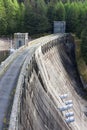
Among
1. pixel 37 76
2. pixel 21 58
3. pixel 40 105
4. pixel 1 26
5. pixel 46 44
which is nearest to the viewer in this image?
pixel 40 105

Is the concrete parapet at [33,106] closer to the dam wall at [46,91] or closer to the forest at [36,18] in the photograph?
the dam wall at [46,91]

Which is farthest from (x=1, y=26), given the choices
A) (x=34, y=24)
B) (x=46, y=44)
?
(x=46, y=44)

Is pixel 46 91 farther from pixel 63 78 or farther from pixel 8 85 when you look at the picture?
pixel 63 78

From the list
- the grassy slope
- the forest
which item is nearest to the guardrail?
the grassy slope

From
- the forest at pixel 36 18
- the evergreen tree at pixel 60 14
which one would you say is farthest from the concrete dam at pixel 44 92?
the evergreen tree at pixel 60 14

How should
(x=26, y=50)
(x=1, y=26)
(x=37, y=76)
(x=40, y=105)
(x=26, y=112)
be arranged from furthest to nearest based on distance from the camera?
(x=1, y=26)
(x=26, y=50)
(x=37, y=76)
(x=40, y=105)
(x=26, y=112)

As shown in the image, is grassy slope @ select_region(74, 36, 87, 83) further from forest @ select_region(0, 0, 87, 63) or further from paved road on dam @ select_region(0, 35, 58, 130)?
paved road on dam @ select_region(0, 35, 58, 130)

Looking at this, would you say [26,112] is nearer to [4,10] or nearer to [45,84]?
[45,84]

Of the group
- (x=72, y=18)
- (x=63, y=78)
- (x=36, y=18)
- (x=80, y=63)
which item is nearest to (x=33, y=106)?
(x=63, y=78)
